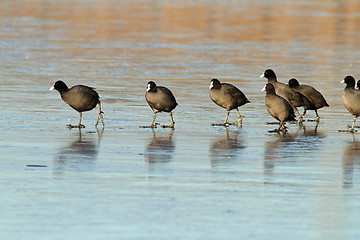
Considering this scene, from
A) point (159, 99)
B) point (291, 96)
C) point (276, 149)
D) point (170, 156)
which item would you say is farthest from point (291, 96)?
point (170, 156)

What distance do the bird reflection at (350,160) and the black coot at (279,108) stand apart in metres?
1.17

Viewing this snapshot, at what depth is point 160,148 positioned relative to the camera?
44.6ft

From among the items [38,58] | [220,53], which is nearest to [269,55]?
[220,53]


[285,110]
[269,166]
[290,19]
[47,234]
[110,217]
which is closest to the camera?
[47,234]

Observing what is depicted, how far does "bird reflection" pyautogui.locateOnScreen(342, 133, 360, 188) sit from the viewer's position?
11148 millimetres

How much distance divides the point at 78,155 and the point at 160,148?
1321 mm

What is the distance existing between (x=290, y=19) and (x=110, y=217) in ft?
150

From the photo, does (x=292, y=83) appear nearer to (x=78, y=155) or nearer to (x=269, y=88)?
(x=269, y=88)

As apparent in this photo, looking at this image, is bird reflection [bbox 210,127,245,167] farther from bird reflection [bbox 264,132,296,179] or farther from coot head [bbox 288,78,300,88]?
coot head [bbox 288,78,300,88]

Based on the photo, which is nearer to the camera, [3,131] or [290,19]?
[3,131]

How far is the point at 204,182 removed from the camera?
10.9 m

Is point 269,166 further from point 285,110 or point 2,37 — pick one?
point 2,37

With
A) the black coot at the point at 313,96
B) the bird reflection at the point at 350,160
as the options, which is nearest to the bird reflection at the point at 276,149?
the bird reflection at the point at 350,160

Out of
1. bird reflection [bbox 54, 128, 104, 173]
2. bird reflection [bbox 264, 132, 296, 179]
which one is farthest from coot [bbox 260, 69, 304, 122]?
bird reflection [bbox 54, 128, 104, 173]
